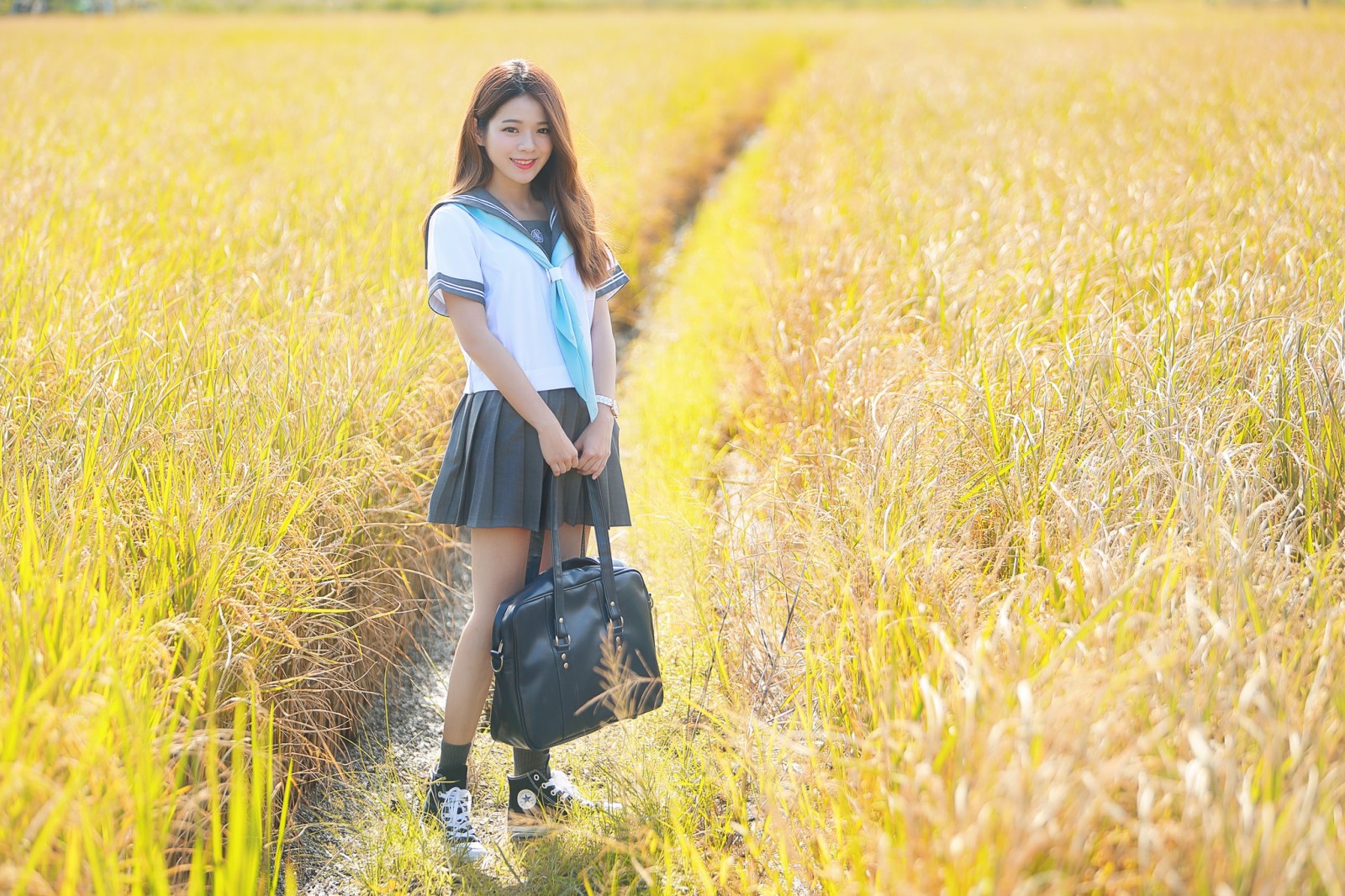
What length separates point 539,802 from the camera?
1984mm

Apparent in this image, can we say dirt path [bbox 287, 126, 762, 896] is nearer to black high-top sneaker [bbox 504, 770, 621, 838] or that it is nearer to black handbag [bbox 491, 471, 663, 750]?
black high-top sneaker [bbox 504, 770, 621, 838]

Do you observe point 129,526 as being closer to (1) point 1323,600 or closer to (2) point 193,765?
(2) point 193,765

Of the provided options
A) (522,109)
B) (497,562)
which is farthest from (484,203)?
(497,562)

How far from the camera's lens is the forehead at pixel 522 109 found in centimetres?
192

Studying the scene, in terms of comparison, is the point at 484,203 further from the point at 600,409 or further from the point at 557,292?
the point at 600,409

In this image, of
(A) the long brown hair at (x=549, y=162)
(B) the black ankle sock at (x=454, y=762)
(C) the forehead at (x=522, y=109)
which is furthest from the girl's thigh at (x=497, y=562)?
(C) the forehead at (x=522, y=109)

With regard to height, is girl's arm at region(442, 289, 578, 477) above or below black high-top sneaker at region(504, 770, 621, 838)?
above

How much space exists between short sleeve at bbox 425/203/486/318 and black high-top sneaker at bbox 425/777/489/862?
1013mm

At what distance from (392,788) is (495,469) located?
0.82 metres

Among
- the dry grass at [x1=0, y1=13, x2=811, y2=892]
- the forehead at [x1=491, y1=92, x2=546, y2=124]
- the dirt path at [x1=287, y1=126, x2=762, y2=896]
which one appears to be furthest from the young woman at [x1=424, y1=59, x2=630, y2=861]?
the dry grass at [x1=0, y1=13, x2=811, y2=892]

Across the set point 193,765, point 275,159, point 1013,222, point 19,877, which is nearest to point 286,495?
point 193,765

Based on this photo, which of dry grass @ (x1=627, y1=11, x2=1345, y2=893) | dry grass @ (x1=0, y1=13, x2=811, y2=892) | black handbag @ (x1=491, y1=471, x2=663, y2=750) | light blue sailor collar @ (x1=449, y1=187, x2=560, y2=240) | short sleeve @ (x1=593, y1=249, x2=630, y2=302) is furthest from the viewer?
short sleeve @ (x1=593, y1=249, x2=630, y2=302)

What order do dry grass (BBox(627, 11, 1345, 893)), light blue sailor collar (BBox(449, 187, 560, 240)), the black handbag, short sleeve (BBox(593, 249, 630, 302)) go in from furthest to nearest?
short sleeve (BBox(593, 249, 630, 302))
light blue sailor collar (BBox(449, 187, 560, 240))
the black handbag
dry grass (BBox(627, 11, 1345, 893))

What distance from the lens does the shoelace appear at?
1908 millimetres
